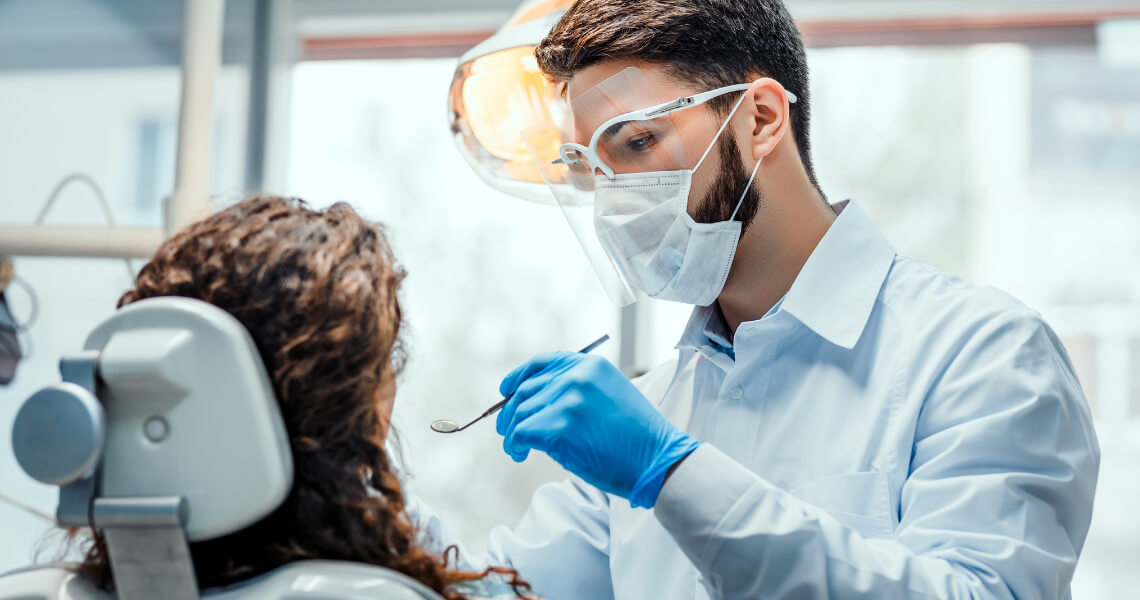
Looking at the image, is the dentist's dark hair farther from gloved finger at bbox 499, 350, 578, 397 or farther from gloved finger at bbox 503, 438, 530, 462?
gloved finger at bbox 503, 438, 530, 462

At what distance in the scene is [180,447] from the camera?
71 cm

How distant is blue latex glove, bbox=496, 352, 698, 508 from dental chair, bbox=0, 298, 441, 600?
371 millimetres

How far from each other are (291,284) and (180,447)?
18 cm

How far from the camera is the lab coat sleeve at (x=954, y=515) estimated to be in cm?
96

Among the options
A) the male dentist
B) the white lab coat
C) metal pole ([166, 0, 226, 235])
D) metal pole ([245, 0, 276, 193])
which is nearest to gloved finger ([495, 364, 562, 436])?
the male dentist

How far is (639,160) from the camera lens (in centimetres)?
130

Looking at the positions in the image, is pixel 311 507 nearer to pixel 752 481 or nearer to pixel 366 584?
pixel 366 584

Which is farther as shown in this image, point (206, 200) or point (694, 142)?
point (206, 200)

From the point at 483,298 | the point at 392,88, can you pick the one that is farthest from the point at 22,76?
the point at 483,298

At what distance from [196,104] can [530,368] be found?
1049mm

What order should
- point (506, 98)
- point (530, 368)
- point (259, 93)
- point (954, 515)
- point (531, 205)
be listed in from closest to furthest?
point (954, 515) < point (530, 368) < point (506, 98) < point (531, 205) < point (259, 93)

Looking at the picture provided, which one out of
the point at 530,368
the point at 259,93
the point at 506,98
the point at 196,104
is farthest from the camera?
the point at 259,93

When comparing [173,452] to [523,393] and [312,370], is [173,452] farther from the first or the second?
[523,393]

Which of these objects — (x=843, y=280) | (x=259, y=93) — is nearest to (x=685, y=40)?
(x=843, y=280)
